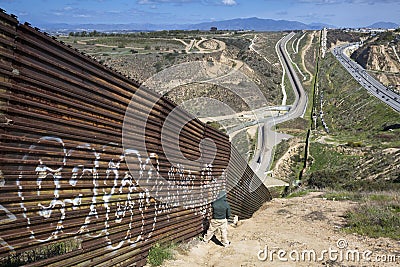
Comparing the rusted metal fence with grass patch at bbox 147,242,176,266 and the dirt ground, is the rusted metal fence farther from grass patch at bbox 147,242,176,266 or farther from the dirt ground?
the dirt ground

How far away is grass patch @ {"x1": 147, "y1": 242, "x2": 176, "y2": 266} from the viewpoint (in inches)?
260

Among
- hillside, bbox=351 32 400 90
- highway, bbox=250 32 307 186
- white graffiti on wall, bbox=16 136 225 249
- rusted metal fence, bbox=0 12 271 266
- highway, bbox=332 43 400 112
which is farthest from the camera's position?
hillside, bbox=351 32 400 90

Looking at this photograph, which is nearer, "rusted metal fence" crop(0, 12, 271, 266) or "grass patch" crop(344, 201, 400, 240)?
"rusted metal fence" crop(0, 12, 271, 266)

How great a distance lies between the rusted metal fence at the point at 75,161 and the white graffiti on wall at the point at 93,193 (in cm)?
1

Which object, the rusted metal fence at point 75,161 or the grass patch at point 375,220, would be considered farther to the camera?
the grass patch at point 375,220

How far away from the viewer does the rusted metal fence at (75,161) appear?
14.3ft

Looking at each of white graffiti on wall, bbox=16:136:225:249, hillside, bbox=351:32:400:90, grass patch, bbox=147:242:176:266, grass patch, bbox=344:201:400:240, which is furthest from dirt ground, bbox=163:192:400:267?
hillside, bbox=351:32:400:90

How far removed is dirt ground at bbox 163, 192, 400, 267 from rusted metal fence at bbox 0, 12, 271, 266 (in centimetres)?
83

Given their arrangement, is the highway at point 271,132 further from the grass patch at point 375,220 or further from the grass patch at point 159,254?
the grass patch at point 159,254

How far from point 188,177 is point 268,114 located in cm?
5669

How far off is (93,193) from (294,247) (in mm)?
4637

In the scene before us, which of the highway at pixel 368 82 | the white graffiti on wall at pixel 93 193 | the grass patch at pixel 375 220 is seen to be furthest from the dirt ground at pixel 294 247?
the highway at pixel 368 82

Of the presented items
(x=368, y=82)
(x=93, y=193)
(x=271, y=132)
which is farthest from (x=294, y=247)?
(x=368, y=82)

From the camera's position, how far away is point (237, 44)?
334ft
